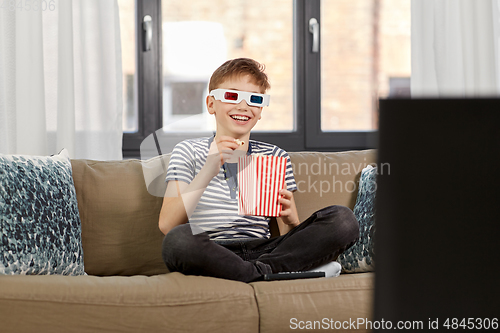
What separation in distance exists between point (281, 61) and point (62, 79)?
43.0 inches

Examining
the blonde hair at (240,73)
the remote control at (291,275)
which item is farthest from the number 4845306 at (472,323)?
the blonde hair at (240,73)

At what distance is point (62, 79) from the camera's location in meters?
2.02

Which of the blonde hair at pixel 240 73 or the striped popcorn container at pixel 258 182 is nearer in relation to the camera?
the striped popcorn container at pixel 258 182

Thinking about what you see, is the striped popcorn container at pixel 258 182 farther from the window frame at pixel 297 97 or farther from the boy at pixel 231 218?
the window frame at pixel 297 97

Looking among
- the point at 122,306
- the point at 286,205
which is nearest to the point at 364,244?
the point at 286,205

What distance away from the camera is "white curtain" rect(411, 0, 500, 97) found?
2.25 m

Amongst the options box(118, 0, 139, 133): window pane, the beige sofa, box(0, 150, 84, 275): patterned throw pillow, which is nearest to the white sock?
the beige sofa

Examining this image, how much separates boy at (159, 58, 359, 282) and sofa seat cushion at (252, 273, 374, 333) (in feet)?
0.41

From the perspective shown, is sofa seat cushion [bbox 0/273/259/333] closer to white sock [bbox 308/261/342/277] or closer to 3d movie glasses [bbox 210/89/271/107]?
white sock [bbox 308/261/342/277]

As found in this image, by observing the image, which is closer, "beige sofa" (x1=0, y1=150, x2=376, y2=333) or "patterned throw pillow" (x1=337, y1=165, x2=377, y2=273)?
"beige sofa" (x1=0, y1=150, x2=376, y2=333)

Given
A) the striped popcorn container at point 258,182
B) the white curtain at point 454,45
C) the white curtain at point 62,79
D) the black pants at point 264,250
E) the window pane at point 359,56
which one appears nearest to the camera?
the black pants at point 264,250

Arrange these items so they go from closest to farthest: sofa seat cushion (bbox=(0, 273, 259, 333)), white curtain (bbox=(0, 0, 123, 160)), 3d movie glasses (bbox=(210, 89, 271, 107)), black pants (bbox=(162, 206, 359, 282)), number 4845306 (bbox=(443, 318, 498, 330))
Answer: number 4845306 (bbox=(443, 318, 498, 330)), sofa seat cushion (bbox=(0, 273, 259, 333)), black pants (bbox=(162, 206, 359, 282)), 3d movie glasses (bbox=(210, 89, 271, 107)), white curtain (bbox=(0, 0, 123, 160))

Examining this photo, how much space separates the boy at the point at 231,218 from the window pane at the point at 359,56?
2.93 ft

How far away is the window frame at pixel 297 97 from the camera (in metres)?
2.28
